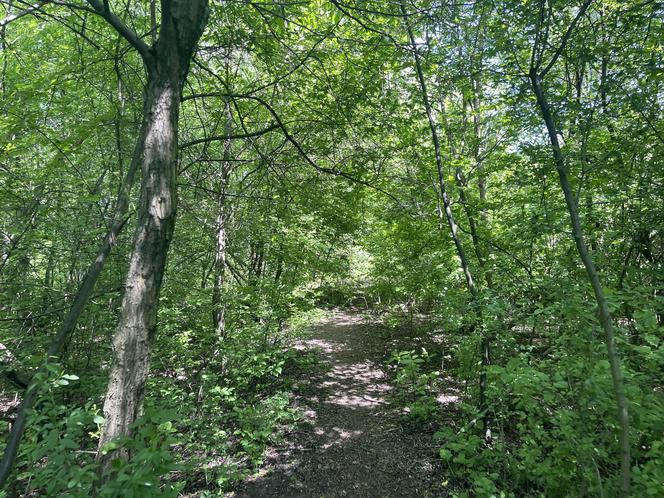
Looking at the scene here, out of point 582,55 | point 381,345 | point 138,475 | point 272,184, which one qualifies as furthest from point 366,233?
point 138,475

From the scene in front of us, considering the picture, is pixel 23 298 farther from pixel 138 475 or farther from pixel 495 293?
pixel 495 293

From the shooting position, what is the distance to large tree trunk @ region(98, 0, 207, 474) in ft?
5.65

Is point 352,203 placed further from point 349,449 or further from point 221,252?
point 349,449

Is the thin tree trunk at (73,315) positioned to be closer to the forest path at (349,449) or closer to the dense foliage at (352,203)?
the dense foliage at (352,203)

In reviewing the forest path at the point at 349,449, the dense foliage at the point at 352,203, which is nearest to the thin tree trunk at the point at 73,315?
the dense foliage at the point at 352,203

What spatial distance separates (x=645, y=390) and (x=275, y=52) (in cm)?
440

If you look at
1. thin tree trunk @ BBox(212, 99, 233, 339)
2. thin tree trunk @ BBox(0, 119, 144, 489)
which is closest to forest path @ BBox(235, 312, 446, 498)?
thin tree trunk @ BBox(212, 99, 233, 339)

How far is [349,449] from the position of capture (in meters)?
4.63

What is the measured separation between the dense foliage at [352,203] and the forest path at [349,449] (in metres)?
0.30

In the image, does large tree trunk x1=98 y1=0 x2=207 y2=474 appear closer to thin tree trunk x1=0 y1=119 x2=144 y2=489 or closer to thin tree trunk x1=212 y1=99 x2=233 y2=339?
thin tree trunk x1=0 y1=119 x2=144 y2=489

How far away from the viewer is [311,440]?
4832mm

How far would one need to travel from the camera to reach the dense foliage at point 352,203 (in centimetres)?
252

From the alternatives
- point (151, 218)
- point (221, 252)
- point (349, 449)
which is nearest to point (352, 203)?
point (221, 252)

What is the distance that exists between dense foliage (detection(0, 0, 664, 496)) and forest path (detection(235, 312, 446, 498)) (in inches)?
11.6
